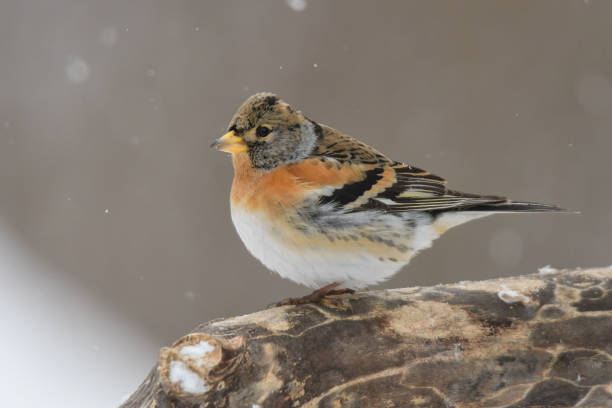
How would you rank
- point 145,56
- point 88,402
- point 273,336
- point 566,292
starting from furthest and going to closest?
point 145,56, point 88,402, point 566,292, point 273,336

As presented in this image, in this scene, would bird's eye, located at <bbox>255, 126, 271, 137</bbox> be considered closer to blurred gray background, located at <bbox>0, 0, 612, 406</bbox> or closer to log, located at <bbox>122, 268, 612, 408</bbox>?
log, located at <bbox>122, 268, 612, 408</bbox>

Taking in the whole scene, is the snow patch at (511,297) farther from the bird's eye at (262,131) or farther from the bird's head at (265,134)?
the bird's eye at (262,131)

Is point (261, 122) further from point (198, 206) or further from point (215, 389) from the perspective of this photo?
point (198, 206)

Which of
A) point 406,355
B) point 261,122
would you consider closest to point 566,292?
point 406,355

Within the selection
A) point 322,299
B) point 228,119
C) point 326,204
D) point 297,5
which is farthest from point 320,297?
point 297,5

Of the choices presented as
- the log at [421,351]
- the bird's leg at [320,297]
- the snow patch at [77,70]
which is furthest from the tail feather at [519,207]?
the snow patch at [77,70]

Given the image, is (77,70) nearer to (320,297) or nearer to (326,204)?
(326,204)
